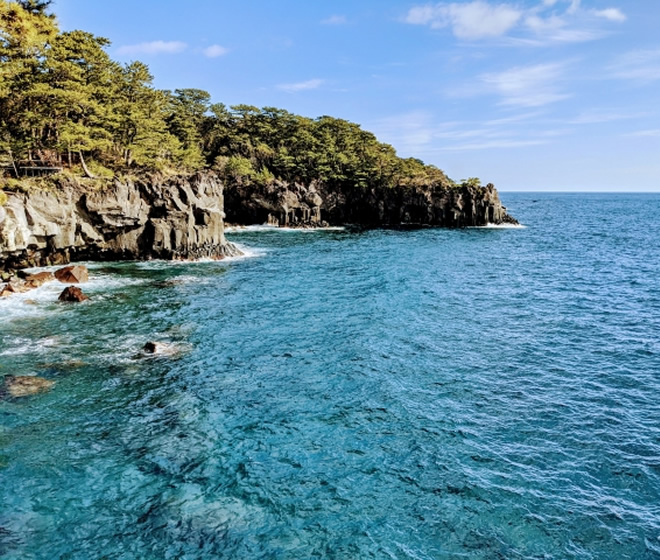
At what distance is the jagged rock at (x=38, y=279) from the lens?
38.9 meters

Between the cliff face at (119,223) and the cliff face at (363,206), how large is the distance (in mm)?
35766

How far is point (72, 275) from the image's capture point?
4166cm

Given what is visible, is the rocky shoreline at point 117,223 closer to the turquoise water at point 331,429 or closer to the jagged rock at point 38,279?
the jagged rock at point 38,279

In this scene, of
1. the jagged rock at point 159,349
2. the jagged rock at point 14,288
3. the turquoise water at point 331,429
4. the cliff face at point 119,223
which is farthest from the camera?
the cliff face at point 119,223

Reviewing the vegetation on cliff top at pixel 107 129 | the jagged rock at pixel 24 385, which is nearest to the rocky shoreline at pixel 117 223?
the vegetation on cliff top at pixel 107 129

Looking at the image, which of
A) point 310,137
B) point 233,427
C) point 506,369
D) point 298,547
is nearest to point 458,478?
point 298,547

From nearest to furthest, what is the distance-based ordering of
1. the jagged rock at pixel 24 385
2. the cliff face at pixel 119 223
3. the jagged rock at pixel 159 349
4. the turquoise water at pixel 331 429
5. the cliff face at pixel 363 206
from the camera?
the turquoise water at pixel 331 429
the jagged rock at pixel 24 385
the jagged rock at pixel 159 349
the cliff face at pixel 119 223
the cliff face at pixel 363 206

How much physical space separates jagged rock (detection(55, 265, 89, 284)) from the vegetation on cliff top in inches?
602

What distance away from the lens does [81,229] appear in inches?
1953

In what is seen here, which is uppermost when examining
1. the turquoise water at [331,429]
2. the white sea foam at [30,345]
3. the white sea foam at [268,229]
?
the white sea foam at [268,229]

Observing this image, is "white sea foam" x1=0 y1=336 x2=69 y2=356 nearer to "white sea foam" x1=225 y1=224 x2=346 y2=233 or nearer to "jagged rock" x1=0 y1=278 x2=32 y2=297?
"jagged rock" x1=0 y1=278 x2=32 y2=297

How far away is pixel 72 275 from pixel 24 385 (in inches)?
956

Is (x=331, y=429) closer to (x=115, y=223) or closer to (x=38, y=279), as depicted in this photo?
(x=38, y=279)

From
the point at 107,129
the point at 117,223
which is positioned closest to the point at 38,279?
the point at 117,223
